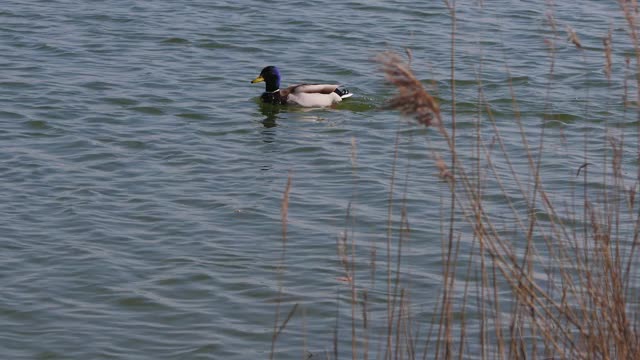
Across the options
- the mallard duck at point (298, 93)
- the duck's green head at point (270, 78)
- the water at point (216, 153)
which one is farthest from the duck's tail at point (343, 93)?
the duck's green head at point (270, 78)

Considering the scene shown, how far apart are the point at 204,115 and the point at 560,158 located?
3470 mm

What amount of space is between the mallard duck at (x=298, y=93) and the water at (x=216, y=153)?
149 millimetres

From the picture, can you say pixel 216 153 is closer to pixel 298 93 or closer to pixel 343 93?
pixel 343 93

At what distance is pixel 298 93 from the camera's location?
13.8m

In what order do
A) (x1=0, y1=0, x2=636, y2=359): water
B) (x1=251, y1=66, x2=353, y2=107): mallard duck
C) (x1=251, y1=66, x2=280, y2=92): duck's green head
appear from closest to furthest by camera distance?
1. (x1=0, y1=0, x2=636, y2=359): water
2. (x1=251, y1=66, x2=353, y2=107): mallard duck
3. (x1=251, y1=66, x2=280, y2=92): duck's green head

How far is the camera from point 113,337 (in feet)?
22.9

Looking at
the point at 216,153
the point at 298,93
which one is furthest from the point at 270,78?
the point at 216,153

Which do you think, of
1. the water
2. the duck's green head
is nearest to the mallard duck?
the duck's green head

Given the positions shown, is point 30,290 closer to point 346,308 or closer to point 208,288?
point 208,288

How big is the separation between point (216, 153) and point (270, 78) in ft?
8.66

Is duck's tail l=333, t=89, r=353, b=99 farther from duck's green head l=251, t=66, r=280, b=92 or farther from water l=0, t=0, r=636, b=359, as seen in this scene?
duck's green head l=251, t=66, r=280, b=92

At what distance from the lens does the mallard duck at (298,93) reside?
13328mm

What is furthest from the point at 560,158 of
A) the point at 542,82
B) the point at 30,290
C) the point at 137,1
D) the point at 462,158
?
the point at 137,1

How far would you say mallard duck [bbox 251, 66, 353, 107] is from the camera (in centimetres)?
1333
